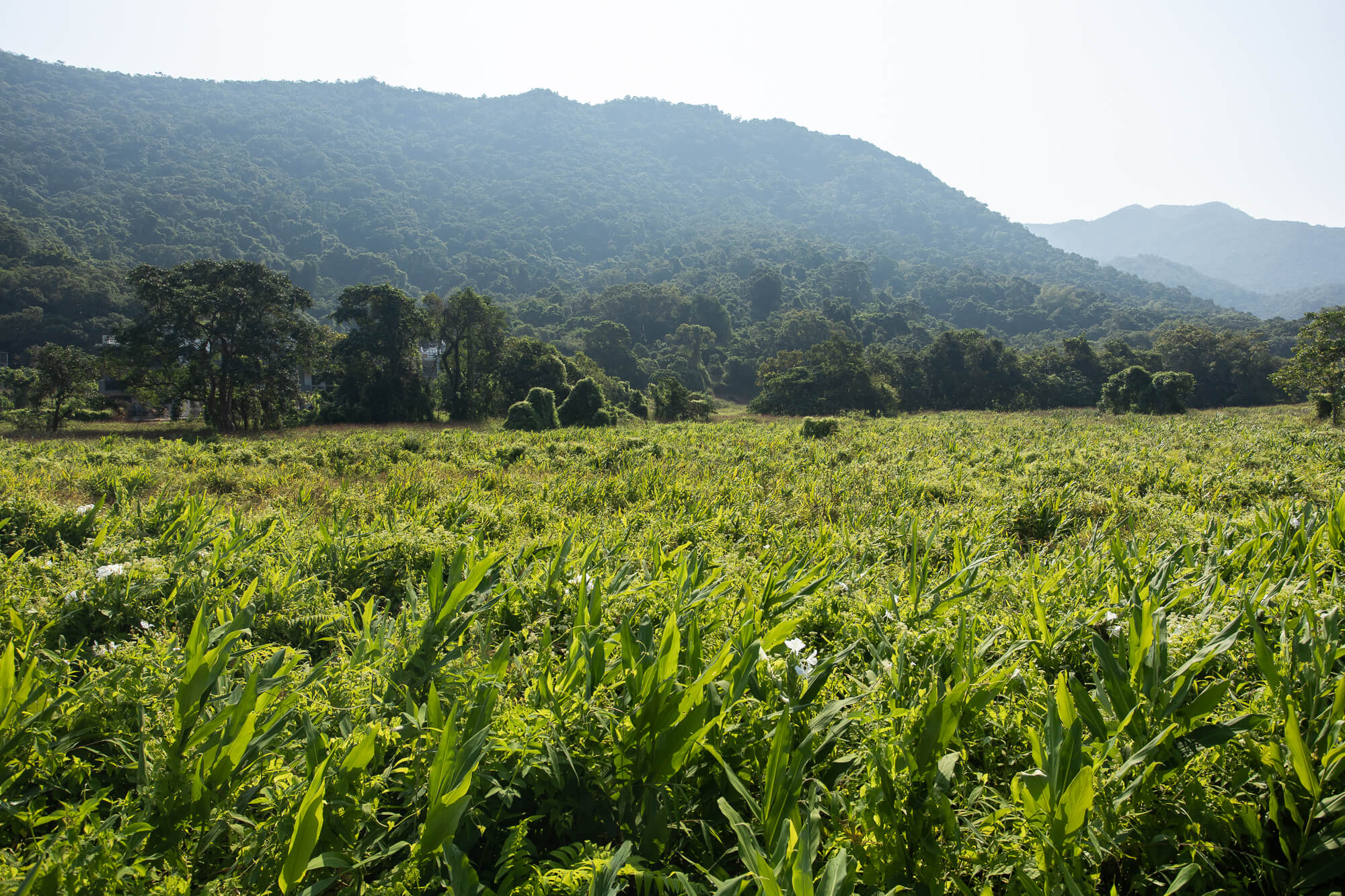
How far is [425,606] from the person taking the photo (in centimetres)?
241

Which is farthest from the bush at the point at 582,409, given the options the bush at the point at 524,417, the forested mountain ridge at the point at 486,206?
the forested mountain ridge at the point at 486,206

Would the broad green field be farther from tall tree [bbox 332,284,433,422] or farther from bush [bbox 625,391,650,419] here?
bush [bbox 625,391,650,419]

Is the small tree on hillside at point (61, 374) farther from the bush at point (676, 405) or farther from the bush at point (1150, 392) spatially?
the bush at point (1150, 392)

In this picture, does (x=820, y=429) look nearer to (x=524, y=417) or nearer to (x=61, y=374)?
(x=524, y=417)

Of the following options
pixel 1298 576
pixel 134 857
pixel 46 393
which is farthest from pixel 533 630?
pixel 46 393

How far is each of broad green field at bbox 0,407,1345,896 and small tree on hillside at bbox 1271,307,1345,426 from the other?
81.2 ft

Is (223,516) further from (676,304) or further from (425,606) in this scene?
(676,304)

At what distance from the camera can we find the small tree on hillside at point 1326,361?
1962 centimetres

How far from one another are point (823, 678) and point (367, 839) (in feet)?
4.30

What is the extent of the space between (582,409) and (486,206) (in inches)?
4296

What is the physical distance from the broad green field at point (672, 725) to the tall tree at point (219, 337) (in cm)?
2320

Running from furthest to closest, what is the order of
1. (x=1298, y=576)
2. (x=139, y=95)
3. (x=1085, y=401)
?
(x=139, y=95), (x=1085, y=401), (x=1298, y=576)

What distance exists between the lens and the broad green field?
1276 millimetres

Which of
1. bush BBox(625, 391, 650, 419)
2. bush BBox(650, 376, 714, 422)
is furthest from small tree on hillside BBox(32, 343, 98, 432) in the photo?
bush BBox(650, 376, 714, 422)
